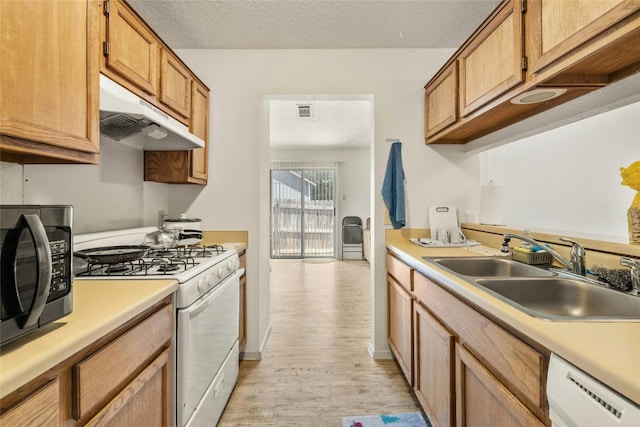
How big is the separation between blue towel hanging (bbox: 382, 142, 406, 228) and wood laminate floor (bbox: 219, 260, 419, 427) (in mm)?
1101

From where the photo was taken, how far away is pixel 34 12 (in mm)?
897

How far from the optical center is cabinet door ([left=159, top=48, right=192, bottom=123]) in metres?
1.77

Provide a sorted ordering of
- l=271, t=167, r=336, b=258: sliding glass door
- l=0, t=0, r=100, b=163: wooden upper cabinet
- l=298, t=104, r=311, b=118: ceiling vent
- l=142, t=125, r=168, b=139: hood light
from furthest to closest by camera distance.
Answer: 1. l=271, t=167, r=336, b=258: sliding glass door
2. l=298, t=104, r=311, b=118: ceiling vent
3. l=142, t=125, r=168, b=139: hood light
4. l=0, t=0, r=100, b=163: wooden upper cabinet

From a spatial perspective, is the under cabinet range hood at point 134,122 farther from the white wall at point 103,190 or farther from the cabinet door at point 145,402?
the cabinet door at point 145,402

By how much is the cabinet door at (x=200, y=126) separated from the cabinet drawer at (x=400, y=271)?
5.11 feet

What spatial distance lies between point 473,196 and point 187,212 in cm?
→ 232

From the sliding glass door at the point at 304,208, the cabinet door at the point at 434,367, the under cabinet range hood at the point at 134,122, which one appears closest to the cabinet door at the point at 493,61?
the cabinet door at the point at 434,367

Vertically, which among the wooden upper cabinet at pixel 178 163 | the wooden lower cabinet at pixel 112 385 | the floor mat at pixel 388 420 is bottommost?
the floor mat at pixel 388 420

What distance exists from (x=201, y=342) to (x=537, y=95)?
191 cm

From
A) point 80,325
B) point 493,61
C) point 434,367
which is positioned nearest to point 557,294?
point 434,367

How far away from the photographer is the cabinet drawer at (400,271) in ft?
5.84

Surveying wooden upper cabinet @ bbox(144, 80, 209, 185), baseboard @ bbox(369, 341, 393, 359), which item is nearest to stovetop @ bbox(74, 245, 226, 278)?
wooden upper cabinet @ bbox(144, 80, 209, 185)

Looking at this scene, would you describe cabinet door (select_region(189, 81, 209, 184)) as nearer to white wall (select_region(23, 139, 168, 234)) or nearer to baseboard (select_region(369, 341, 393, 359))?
white wall (select_region(23, 139, 168, 234))

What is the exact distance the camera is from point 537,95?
138cm
